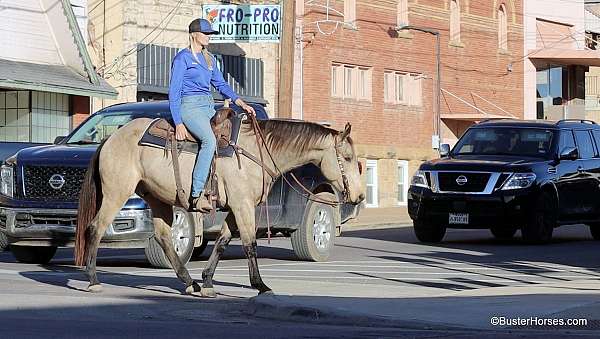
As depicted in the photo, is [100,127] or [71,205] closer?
[71,205]

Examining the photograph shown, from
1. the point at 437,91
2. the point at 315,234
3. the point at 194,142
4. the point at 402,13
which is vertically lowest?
the point at 315,234

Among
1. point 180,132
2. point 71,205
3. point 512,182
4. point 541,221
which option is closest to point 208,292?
point 180,132

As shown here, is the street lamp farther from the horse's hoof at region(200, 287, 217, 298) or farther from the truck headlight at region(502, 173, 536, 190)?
the horse's hoof at region(200, 287, 217, 298)

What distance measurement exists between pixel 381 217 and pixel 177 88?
23.7 m

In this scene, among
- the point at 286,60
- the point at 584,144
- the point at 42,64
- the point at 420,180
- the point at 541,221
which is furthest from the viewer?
the point at 42,64

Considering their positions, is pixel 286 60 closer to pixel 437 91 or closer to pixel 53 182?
pixel 53 182

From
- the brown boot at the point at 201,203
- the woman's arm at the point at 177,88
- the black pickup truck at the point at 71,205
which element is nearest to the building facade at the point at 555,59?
the black pickup truck at the point at 71,205

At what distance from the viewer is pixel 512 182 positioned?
73.0ft

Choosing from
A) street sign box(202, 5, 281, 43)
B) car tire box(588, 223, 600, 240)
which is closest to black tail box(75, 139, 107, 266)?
car tire box(588, 223, 600, 240)

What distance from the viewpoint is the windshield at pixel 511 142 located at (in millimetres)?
23469

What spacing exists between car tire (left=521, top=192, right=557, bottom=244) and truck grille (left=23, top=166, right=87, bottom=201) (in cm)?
871

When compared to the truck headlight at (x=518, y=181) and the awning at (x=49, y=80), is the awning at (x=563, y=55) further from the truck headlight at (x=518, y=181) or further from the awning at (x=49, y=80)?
the truck headlight at (x=518, y=181)

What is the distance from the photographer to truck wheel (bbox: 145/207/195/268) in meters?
16.9

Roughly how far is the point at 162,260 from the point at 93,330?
6479mm
